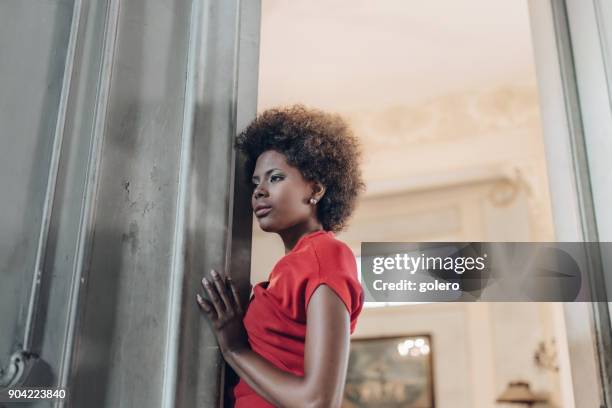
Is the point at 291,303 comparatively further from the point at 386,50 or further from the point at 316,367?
the point at 386,50

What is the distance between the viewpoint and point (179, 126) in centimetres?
125

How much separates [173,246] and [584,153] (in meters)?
0.95

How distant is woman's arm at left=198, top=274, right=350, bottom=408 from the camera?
3.37 feet

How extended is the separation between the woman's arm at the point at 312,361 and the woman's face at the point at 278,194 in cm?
21

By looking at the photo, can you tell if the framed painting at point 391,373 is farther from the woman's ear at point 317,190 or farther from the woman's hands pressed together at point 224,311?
the woman's hands pressed together at point 224,311

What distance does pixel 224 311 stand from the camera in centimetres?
114

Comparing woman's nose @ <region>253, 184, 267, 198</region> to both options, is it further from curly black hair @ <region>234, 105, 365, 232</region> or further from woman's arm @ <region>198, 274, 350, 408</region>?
woman's arm @ <region>198, 274, 350, 408</region>

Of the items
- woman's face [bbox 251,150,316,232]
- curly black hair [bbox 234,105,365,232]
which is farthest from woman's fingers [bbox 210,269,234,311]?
curly black hair [bbox 234,105,365,232]

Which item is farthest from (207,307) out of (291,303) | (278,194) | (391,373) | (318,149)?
(391,373)

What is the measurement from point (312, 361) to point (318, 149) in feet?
1.49

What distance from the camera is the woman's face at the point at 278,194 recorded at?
1241 mm

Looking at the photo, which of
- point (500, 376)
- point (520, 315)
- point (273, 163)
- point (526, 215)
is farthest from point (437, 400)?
point (273, 163)

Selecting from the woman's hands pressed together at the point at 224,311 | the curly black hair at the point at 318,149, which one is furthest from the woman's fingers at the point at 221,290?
the curly black hair at the point at 318,149

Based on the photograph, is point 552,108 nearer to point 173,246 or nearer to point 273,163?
point 273,163
